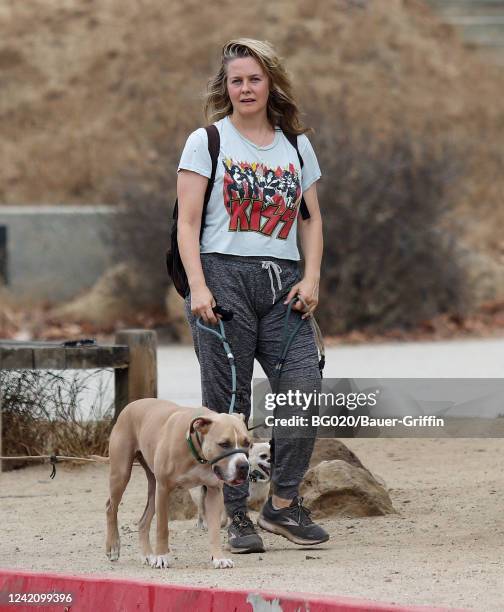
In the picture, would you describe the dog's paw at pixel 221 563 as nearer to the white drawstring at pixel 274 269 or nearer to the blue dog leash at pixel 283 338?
the blue dog leash at pixel 283 338

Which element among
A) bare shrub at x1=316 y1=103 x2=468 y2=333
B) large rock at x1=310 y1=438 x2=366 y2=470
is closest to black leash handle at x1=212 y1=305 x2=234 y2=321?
large rock at x1=310 y1=438 x2=366 y2=470

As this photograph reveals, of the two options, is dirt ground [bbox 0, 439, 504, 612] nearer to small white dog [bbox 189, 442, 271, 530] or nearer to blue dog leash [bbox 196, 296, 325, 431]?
small white dog [bbox 189, 442, 271, 530]

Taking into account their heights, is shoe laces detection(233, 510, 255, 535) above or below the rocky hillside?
below

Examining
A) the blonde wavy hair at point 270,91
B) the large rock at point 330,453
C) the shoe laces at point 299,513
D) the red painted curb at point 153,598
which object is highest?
the blonde wavy hair at point 270,91

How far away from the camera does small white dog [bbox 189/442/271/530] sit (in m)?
7.07

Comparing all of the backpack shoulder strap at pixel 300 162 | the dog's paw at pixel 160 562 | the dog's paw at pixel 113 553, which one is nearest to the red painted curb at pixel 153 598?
the dog's paw at pixel 160 562

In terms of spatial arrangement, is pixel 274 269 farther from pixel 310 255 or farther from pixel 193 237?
pixel 193 237

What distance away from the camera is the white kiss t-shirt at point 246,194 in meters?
6.19

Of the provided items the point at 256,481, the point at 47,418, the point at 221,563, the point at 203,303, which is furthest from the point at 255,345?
the point at 47,418

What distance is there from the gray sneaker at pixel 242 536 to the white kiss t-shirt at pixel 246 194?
1.15 m

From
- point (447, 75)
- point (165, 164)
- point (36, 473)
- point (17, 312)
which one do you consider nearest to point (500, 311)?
point (165, 164)

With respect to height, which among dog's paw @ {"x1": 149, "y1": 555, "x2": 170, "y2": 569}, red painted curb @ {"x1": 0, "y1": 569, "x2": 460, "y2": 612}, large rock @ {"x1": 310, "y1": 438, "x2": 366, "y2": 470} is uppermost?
large rock @ {"x1": 310, "y1": 438, "x2": 366, "y2": 470}

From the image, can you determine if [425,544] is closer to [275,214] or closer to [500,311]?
[275,214]

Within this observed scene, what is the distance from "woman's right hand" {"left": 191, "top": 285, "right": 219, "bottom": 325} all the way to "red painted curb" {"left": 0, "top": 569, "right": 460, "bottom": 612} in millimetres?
1274
